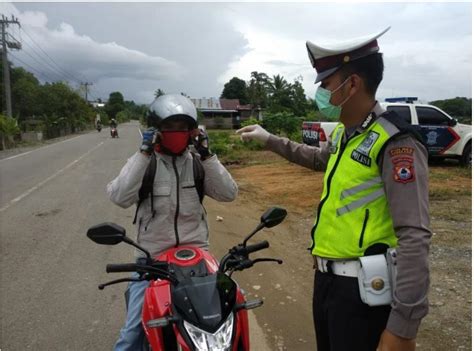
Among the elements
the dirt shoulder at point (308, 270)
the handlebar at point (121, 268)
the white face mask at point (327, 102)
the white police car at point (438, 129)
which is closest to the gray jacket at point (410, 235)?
the white face mask at point (327, 102)

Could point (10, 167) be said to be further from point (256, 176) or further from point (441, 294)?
point (441, 294)

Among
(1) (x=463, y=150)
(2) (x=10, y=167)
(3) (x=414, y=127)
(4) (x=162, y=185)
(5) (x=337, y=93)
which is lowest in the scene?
(2) (x=10, y=167)

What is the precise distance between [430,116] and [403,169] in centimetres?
1241

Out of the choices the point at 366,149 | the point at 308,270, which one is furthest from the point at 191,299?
the point at 308,270

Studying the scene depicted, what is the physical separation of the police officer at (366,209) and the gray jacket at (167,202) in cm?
84

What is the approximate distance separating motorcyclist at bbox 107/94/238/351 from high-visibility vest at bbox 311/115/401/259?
916 mm

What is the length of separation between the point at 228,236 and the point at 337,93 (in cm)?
454

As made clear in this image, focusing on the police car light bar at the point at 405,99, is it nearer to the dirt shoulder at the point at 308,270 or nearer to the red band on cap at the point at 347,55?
the dirt shoulder at the point at 308,270

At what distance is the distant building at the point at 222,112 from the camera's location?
5828cm

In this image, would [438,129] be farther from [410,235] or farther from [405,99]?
[410,235]

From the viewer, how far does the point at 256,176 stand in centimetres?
1213

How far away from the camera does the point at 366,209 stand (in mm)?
1670

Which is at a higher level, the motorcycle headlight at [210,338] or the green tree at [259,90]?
the green tree at [259,90]

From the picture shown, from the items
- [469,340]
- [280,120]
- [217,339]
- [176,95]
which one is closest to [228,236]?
[469,340]
